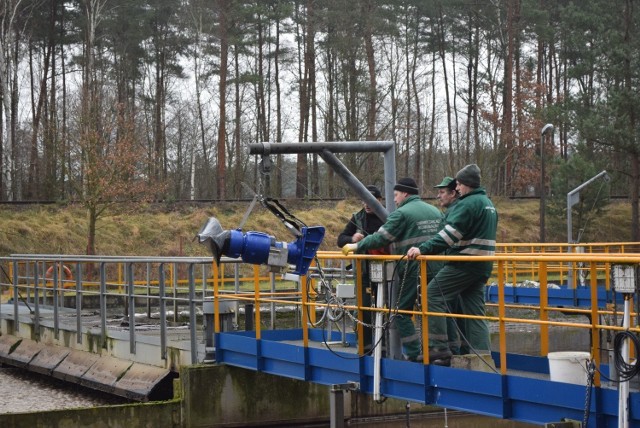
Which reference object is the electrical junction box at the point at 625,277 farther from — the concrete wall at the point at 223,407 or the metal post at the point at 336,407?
the concrete wall at the point at 223,407

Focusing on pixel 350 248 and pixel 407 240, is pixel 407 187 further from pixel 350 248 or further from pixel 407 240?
pixel 350 248

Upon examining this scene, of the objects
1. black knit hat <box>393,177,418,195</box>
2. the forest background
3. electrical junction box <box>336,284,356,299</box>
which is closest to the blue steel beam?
electrical junction box <box>336,284,356,299</box>

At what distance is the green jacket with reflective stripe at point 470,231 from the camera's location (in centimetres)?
973

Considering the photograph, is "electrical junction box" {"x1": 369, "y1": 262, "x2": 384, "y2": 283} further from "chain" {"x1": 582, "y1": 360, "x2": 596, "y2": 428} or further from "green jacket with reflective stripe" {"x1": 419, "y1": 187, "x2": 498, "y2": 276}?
"chain" {"x1": 582, "y1": 360, "x2": 596, "y2": 428}

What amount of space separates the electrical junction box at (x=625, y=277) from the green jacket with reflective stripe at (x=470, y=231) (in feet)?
7.25

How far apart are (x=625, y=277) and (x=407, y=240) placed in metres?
3.16

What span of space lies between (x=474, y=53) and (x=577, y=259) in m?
48.2

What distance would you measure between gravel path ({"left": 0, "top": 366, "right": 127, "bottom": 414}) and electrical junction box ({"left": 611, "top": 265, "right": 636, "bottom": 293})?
922cm

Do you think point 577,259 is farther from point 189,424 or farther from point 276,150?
point 189,424

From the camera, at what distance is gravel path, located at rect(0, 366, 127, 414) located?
1532 centimetres

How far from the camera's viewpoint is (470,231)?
9867mm

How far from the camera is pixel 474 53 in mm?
54938

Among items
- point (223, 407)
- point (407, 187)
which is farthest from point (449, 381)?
point (223, 407)

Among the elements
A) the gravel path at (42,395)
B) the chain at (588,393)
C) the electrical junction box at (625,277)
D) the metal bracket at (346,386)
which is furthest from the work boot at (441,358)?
the gravel path at (42,395)
